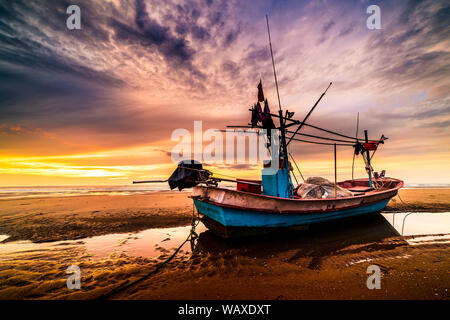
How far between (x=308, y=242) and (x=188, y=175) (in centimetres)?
574

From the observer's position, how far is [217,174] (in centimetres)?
786

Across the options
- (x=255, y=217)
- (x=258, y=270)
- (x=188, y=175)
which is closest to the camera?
(x=258, y=270)

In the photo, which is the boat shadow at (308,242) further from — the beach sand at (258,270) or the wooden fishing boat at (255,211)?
the wooden fishing boat at (255,211)

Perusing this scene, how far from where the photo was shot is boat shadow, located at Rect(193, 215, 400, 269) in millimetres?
6215

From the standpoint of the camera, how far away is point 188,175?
278 inches

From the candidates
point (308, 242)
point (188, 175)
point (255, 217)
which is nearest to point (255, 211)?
point (255, 217)

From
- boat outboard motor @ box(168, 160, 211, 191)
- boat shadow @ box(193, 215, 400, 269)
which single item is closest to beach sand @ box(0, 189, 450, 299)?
boat shadow @ box(193, 215, 400, 269)

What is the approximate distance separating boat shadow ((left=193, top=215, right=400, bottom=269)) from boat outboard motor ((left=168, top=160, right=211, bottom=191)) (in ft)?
8.49

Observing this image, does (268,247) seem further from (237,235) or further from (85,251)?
(85,251)

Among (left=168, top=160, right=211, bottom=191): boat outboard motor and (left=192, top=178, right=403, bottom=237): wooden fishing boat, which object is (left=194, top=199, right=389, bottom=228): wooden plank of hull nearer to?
(left=192, top=178, right=403, bottom=237): wooden fishing boat

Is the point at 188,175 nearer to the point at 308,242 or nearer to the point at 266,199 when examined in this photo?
the point at 266,199

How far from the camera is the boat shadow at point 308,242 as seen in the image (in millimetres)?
6215

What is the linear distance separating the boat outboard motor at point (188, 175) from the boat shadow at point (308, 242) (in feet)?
8.49
